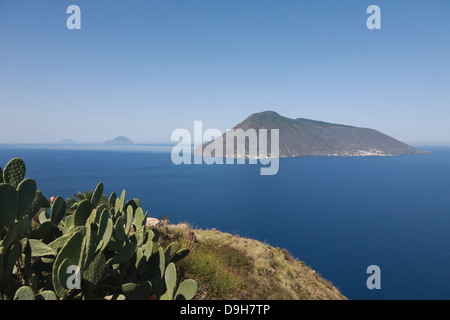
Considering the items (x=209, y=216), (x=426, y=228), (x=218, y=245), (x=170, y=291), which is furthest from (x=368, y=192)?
(x=170, y=291)

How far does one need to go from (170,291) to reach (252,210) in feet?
246

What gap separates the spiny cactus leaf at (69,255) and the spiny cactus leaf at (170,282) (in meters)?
1.04

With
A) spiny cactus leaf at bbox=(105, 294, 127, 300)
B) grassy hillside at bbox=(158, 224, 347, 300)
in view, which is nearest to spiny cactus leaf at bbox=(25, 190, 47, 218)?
spiny cactus leaf at bbox=(105, 294, 127, 300)

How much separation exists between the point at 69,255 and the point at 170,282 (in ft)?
3.91

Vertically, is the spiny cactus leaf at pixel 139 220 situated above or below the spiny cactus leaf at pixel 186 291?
above

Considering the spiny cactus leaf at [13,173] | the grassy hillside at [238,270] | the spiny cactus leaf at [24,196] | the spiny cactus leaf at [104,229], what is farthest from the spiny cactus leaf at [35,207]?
the grassy hillside at [238,270]

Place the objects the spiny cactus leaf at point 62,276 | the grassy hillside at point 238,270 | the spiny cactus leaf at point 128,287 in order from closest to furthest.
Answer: the spiny cactus leaf at point 62,276 → the spiny cactus leaf at point 128,287 → the grassy hillside at point 238,270

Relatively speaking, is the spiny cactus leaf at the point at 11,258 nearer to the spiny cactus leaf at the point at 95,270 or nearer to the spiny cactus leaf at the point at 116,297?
the spiny cactus leaf at the point at 95,270

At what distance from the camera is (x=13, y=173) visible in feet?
9.58

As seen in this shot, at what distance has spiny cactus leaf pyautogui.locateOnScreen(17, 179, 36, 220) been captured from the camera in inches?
103

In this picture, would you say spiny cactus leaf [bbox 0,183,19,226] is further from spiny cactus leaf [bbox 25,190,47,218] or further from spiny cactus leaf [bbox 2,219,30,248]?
spiny cactus leaf [bbox 25,190,47,218]

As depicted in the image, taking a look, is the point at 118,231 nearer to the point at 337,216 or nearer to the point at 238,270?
the point at 238,270

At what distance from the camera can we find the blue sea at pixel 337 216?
42.4 m
